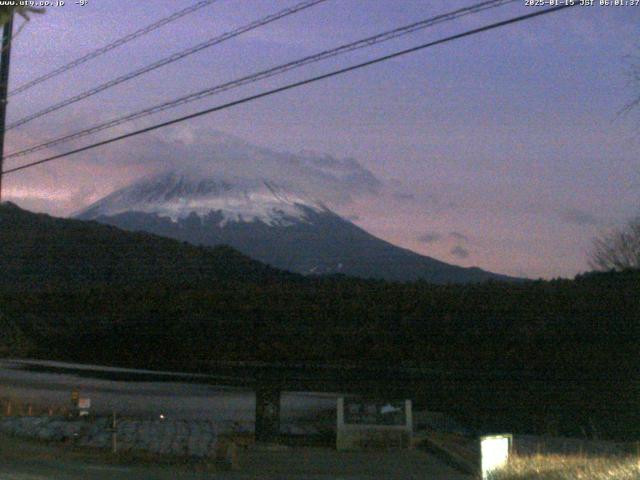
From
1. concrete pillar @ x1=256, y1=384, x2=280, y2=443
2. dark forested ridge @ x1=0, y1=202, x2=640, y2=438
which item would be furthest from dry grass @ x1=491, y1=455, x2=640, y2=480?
dark forested ridge @ x1=0, y1=202, x2=640, y2=438

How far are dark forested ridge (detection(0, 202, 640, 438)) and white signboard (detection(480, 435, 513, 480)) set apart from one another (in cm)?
1257

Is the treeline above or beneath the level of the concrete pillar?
above

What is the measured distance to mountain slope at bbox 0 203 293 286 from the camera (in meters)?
44.2

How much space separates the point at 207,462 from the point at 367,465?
2.83 m

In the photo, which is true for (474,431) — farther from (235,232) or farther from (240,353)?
(235,232)

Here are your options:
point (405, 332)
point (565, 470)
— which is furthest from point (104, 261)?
point (565, 470)

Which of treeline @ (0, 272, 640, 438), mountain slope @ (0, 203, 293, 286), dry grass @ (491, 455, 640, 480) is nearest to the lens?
dry grass @ (491, 455, 640, 480)

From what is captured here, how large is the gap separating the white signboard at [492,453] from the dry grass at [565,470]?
5.2 inches

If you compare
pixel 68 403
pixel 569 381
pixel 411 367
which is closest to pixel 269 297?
pixel 411 367

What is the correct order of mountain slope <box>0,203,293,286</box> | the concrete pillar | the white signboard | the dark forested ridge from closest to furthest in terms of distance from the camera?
the white signboard → the concrete pillar → the dark forested ridge → mountain slope <box>0,203,293,286</box>

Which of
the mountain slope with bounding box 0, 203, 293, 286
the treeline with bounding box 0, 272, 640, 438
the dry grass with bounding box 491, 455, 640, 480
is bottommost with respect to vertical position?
the dry grass with bounding box 491, 455, 640, 480

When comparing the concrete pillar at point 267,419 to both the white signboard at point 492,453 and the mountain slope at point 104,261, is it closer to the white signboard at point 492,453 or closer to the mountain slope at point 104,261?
the white signboard at point 492,453

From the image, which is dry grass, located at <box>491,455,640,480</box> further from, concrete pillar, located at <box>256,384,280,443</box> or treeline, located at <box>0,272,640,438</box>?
treeline, located at <box>0,272,640,438</box>

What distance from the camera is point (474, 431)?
20.5 metres
